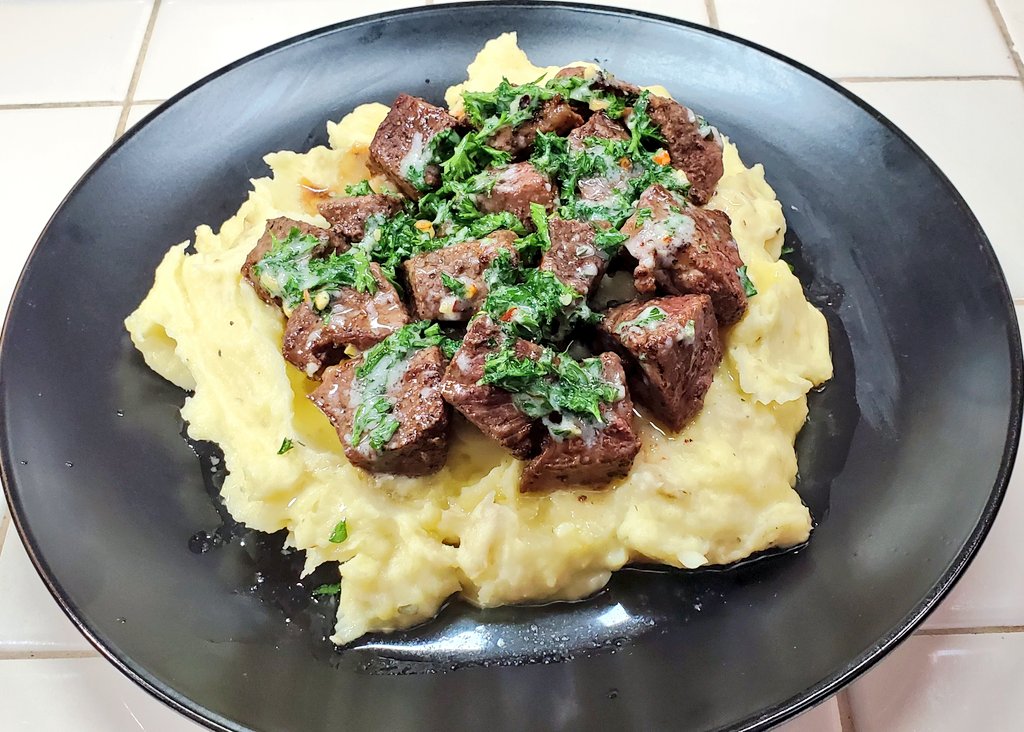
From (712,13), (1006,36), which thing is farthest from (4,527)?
(1006,36)

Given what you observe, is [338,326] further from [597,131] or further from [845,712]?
A: [845,712]

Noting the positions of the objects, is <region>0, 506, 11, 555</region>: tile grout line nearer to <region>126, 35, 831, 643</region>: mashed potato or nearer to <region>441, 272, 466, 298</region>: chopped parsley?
<region>126, 35, 831, 643</region>: mashed potato

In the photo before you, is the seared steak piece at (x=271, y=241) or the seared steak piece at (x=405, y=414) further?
the seared steak piece at (x=271, y=241)

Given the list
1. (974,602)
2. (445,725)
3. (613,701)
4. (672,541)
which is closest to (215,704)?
(445,725)

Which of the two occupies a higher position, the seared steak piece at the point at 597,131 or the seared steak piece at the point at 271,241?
the seared steak piece at the point at 597,131

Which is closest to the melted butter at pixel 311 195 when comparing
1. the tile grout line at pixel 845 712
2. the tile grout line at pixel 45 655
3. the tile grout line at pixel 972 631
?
the tile grout line at pixel 45 655

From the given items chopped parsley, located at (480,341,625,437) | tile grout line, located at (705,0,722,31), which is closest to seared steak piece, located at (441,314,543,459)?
chopped parsley, located at (480,341,625,437)

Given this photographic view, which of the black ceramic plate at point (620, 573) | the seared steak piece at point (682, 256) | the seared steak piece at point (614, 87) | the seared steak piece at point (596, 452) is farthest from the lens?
the seared steak piece at point (614, 87)

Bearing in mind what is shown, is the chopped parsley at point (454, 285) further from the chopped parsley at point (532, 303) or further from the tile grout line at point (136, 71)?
the tile grout line at point (136, 71)
